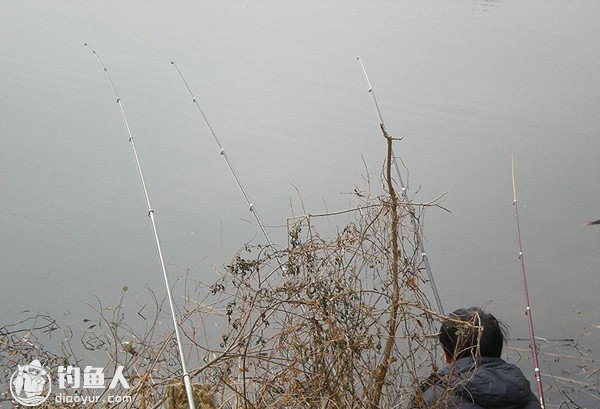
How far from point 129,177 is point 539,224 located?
2.30 m

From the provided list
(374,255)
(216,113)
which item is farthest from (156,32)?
(374,255)

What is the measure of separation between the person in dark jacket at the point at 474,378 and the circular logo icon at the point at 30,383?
1.17 meters

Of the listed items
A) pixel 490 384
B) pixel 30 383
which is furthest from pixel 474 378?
pixel 30 383

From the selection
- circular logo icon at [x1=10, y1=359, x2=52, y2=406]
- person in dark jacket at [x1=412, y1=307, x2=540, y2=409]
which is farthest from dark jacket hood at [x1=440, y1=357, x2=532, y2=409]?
circular logo icon at [x1=10, y1=359, x2=52, y2=406]

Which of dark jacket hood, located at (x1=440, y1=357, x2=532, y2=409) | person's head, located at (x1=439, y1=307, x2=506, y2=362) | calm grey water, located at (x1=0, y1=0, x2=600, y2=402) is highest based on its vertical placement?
calm grey water, located at (x1=0, y1=0, x2=600, y2=402)

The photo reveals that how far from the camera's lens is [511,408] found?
2.28m

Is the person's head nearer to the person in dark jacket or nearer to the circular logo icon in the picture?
the person in dark jacket

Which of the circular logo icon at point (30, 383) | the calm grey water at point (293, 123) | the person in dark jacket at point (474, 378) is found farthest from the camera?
the calm grey water at point (293, 123)

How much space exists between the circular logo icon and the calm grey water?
1.16m

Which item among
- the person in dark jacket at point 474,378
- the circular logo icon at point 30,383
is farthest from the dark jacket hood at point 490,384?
the circular logo icon at point 30,383

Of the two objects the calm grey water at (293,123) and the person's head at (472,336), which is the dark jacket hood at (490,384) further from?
the calm grey water at (293,123)

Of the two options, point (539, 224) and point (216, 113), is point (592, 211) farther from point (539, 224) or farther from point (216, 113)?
point (216, 113)

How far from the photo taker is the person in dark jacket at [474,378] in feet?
7.34

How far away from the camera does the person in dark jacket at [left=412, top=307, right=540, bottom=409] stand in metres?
2.24
